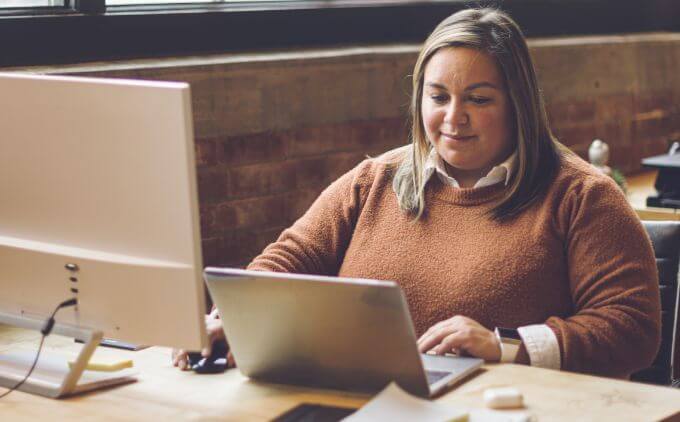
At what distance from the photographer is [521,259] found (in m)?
2.32

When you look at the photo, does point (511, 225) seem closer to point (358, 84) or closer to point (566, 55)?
point (358, 84)

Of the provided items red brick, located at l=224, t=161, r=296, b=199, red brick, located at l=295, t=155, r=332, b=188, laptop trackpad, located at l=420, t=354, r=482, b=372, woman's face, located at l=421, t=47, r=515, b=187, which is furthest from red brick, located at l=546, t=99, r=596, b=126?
laptop trackpad, located at l=420, t=354, r=482, b=372

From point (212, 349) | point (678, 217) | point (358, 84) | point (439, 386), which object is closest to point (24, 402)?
point (212, 349)

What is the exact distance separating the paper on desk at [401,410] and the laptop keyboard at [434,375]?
107mm

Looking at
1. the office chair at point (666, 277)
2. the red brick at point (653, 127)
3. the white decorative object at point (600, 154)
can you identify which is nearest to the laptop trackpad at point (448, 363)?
the office chair at point (666, 277)

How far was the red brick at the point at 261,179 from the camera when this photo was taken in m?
3.50

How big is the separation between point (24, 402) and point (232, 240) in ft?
5.12

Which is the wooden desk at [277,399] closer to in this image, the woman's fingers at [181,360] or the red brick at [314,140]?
the woman's fingers at [181,360]

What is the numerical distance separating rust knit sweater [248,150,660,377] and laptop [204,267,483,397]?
336 mm

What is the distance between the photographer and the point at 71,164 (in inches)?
76.8

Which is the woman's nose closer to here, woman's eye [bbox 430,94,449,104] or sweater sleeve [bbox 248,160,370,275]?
woman's eye [bbox 430,94,449,104]

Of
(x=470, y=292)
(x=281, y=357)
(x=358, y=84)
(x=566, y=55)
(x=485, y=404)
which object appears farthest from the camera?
(x=566, y=55)

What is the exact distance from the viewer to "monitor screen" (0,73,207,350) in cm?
182

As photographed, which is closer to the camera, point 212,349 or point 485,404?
point 485,404
